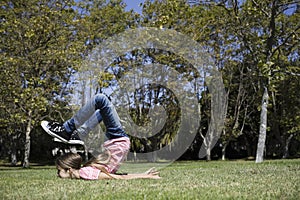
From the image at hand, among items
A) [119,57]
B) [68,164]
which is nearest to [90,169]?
[68,164]

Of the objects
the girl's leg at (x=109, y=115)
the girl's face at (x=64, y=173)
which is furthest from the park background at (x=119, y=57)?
the girl's face at (x=64, y=173)

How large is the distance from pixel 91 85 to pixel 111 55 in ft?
12.2

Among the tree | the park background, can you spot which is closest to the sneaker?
the park background

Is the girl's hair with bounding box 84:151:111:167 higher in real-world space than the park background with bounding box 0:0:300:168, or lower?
lower

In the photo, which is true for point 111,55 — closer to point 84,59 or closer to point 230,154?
point 84,59

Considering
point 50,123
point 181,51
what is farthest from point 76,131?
point 181,51

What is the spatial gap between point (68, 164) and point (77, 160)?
0.78ft

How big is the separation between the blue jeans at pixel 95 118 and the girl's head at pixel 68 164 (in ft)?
1.50

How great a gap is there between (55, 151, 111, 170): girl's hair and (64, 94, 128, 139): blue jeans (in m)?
0.45

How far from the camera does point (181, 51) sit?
23281mm

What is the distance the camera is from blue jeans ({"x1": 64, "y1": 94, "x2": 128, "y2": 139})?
6.77 metres

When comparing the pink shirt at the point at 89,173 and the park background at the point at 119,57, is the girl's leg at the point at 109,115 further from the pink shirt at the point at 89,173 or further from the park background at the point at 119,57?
the park background at the point at 119,57

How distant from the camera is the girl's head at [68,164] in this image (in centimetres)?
666

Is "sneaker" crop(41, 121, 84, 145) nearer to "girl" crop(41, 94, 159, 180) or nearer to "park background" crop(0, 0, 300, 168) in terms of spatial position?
"girl" crop(41, 94, 159, 180)
